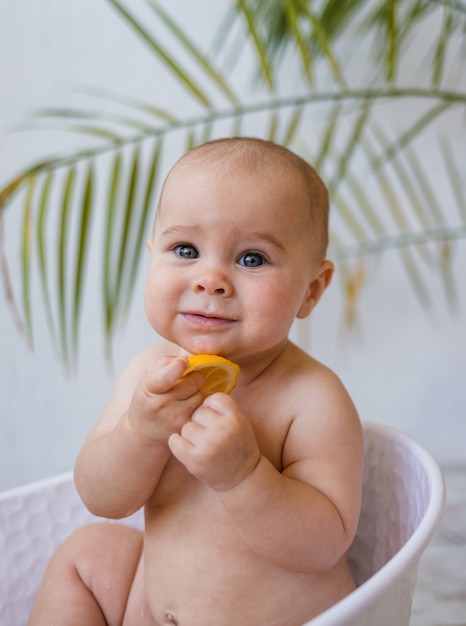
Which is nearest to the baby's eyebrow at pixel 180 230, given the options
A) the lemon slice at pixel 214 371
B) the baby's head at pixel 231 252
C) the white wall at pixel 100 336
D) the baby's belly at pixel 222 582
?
the baby's head at pixel 231 252

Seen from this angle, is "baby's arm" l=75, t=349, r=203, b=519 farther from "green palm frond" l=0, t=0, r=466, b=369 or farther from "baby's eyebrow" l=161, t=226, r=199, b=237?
"green palm frond" l=0, t=0, r=466, b=369

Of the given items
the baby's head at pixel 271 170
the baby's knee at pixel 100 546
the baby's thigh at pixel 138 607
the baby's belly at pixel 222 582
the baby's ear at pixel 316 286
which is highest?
the baby's head at pixel 271 170

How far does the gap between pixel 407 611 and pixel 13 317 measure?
1037 mm

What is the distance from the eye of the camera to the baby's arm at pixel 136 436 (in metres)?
0.59

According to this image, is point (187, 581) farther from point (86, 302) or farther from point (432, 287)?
point (432, 287)

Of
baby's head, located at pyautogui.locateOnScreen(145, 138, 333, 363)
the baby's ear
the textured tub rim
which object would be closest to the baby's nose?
baby's head, located at pyautogui.locateOnScreen(145, 138, 333, 363)

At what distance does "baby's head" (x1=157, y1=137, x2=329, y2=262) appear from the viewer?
0.65 meters

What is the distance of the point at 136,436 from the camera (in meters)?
0.64


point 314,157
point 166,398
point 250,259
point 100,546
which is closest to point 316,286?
point 250,259

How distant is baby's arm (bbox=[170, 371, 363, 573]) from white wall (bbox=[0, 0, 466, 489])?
848mm

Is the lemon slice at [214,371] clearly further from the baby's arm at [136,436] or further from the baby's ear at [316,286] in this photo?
the baby's ear at [316,286]

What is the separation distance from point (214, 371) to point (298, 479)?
0.13 meters

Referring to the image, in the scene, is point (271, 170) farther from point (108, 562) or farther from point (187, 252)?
point (108, 562)

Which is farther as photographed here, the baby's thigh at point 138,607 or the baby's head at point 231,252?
the baby's thigh at point 138,607
